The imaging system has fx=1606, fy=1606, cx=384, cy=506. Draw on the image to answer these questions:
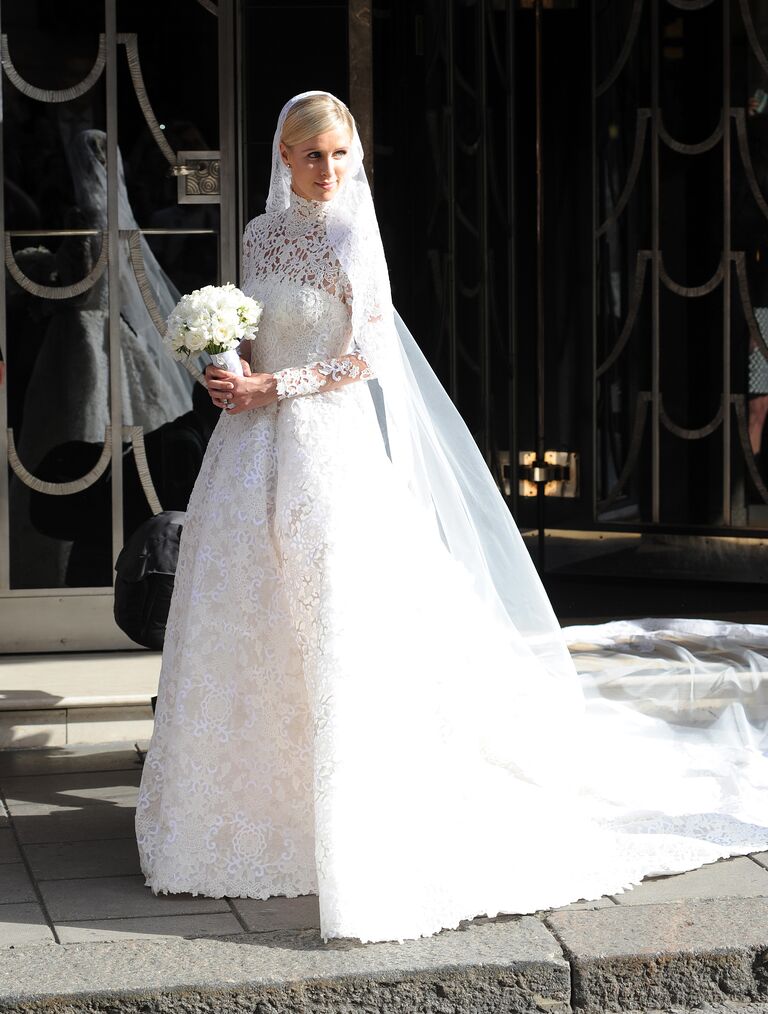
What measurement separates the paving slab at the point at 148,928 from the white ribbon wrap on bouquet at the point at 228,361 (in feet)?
4.29

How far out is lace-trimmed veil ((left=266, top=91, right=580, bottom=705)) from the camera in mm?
4004

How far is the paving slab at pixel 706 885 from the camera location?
3779mm

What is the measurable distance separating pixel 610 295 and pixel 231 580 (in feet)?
13.5

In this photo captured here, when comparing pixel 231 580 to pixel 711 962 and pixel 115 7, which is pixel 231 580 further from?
pixel 115 7

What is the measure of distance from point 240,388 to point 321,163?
0.60 metres

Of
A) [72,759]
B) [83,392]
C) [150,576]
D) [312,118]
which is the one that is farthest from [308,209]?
[83,392]

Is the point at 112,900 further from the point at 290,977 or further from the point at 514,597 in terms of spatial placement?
the point at 514,597

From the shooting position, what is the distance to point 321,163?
13.1ft

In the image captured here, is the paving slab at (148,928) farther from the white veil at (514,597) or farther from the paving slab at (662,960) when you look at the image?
the white veil at (514,597)

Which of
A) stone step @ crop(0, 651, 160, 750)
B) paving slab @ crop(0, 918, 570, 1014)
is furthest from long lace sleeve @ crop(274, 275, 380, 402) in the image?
stone step @ crop(0, 651, 160, 750)

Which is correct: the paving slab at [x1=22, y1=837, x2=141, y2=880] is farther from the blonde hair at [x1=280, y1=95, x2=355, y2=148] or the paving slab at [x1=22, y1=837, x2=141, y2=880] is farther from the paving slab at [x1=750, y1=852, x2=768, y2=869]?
the blonde hair at [x1=280, y1=95, x2=355, y2=148]

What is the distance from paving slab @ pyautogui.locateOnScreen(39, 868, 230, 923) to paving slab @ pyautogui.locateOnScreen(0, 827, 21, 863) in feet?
0.79

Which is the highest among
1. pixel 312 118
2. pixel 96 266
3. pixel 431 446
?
pixel 312 118

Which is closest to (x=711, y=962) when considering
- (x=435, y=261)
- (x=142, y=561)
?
(x=142, y=561)
